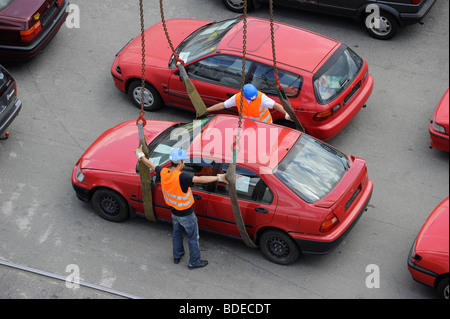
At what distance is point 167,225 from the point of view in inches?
400

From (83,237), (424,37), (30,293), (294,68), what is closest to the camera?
(30,293)

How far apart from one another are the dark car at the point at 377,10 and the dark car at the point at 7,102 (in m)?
5.44

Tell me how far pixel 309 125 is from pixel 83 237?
3746 millimetres

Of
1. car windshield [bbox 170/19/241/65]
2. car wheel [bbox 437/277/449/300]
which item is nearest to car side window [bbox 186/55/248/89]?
car windshield [bbox 170/19/241/65]

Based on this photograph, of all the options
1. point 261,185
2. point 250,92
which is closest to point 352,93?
point 250,92

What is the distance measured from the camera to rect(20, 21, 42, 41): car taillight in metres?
12.8

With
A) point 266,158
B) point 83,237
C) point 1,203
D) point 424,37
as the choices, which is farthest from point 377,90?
point 1,203

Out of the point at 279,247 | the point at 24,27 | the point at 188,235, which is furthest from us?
the point at 24,27

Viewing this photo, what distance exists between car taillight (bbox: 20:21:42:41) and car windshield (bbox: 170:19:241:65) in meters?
2.85

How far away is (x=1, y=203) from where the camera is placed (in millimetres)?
10648

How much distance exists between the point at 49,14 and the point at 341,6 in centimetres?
545

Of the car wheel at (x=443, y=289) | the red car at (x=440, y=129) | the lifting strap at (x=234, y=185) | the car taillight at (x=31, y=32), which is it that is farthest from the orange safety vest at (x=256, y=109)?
the car taillight at (x=31, y=32)

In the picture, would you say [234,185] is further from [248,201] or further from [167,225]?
[167,225]
